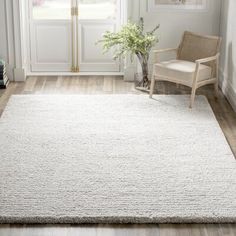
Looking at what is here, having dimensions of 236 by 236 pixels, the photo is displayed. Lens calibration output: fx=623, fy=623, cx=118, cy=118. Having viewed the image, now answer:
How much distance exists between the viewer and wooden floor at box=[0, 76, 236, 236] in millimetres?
3996

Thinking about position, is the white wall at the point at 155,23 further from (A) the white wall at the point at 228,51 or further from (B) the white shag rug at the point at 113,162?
(B) the white shag rug at the point at 113,162

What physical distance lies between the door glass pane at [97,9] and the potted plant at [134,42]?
1.66ft

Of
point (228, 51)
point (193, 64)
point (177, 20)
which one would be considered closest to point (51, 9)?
point (177, 20)

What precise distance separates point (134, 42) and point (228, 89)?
1167 millimetres

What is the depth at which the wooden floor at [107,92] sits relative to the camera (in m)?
4.00

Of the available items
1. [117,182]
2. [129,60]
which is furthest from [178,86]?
[117,182]

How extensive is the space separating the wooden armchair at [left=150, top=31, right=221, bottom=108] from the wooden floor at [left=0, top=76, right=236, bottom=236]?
319mm

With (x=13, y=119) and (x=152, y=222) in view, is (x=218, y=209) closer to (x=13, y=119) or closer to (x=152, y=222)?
(x=152, y=222)

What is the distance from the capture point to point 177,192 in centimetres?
450

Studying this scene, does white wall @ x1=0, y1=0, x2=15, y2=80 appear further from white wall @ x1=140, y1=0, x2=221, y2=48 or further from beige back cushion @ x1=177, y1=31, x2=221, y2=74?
beige back cushion @ x1=177, y1=31, x2=221, y2=74

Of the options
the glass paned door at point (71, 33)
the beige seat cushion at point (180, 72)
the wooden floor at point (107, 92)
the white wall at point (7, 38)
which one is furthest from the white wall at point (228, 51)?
the white wall at point (7, 38)

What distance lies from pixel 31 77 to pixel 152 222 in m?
4.02

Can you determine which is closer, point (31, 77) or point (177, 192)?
point (177, 192)

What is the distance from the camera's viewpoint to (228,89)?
6.91 meters
